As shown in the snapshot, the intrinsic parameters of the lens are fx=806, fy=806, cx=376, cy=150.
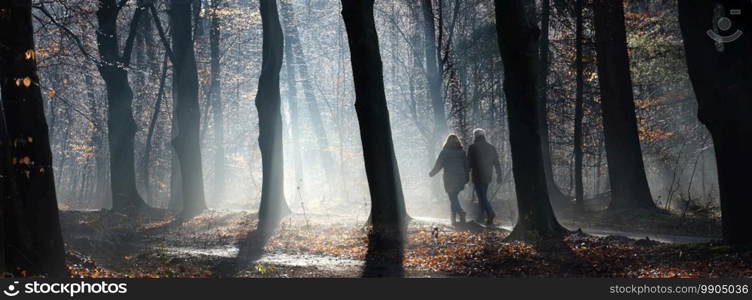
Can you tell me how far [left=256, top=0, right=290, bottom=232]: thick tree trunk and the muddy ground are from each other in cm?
160

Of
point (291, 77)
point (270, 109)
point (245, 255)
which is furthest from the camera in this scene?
point (291, 77)

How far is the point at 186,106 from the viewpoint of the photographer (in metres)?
25.1

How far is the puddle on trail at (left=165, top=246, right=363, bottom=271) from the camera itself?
12.2 m

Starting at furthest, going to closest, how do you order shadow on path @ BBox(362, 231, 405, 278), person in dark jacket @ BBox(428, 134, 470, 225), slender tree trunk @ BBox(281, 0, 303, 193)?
slender tree trunk @ BBox(281, 0, 303, 193) < person in dark jacket @ BBox(428, 134, 470, 225) < shadow on path @ BBox(362, 231, 405, 278)

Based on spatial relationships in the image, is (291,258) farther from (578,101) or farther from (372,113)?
(578,101)

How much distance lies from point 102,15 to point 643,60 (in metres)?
16.3

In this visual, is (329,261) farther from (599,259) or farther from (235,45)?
(235,45)

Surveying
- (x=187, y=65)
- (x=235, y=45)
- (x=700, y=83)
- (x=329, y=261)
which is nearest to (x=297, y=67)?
(x=235, y=45)

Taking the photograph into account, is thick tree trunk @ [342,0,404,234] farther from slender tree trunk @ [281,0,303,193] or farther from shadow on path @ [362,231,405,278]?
slender tree trunk @ [281,0,303,193]

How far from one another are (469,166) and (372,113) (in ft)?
9.92

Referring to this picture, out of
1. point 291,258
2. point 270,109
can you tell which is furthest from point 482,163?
point 270,109

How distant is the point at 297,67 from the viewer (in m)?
49.4

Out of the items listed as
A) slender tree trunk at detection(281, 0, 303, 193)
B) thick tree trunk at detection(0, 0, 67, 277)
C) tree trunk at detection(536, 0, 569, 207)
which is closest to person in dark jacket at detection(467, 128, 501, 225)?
tree trunk at detection(536, 0, 569, 207)

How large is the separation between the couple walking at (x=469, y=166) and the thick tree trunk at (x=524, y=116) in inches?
114
